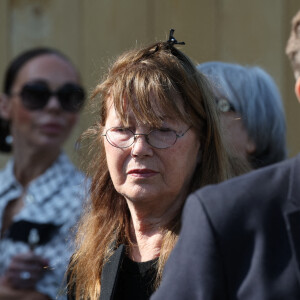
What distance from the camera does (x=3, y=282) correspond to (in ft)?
10.0

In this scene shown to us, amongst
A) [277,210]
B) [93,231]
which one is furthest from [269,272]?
[93,231]

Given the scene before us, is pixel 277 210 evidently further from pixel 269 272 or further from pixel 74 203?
pixel 74 203

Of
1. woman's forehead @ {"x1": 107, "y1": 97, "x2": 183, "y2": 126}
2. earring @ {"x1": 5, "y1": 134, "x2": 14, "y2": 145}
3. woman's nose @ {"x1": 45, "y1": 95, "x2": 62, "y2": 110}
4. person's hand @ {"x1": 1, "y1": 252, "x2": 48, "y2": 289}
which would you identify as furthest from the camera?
earring @ {"x1": 5, "y1": 134, "x2": 14, "y2": 145}

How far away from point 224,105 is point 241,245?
4.16ft

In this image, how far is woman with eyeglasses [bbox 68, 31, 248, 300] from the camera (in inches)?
74.0

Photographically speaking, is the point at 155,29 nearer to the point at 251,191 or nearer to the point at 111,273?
the point at 111,273

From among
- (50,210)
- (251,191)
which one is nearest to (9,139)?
(50,210)

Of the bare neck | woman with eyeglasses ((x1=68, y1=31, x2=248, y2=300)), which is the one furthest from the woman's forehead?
the bare neck

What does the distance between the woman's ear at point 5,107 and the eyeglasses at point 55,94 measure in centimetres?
19

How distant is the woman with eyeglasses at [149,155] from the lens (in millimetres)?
1879

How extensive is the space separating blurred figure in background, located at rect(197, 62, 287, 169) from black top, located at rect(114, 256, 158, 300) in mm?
751

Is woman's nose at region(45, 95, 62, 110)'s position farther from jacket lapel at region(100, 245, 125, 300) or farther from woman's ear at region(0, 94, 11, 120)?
jacket lapel at region(100, 245, 125, 300)

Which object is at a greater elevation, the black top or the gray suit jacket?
the gray suit jacket

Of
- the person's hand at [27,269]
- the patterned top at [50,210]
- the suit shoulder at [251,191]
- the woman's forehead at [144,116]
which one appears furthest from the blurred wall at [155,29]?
the suit shoulder at [251,191]
